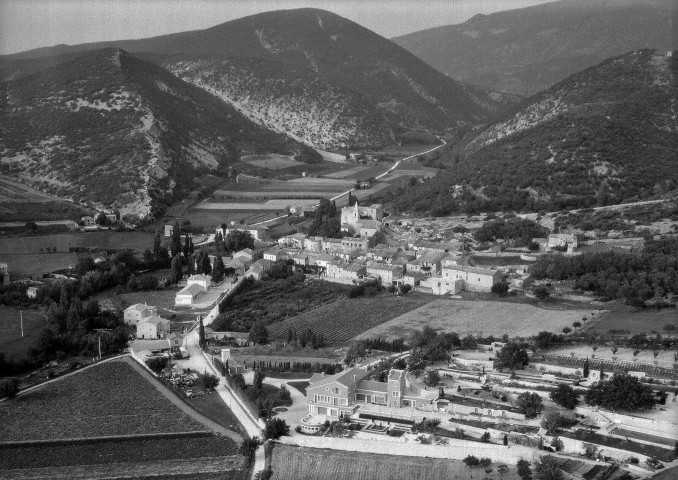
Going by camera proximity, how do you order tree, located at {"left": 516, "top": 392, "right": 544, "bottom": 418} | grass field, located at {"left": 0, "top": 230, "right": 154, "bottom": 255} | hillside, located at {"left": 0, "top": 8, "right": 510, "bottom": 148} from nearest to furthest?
tree, located at {"left": 516, "top": 392, "right": 544, "bottom": 418}
grass field, located at {"left": 0, "top": 230, "right": 154, "bottom": 255}
hillside, located at {"left": 0, "top": 8, "right": 510, "bottom": 148}

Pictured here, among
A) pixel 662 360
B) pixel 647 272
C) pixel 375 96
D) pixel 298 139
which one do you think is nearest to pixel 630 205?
pixel 647 272

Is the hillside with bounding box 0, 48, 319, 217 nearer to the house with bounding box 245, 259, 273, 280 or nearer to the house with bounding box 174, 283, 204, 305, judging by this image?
the house with bounding box 245, 259, 273, 280

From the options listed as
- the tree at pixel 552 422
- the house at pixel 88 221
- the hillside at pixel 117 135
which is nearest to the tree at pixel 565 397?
the tree at pixel 552 422

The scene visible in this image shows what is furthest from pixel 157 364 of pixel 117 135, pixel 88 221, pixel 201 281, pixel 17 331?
pixel 117 135

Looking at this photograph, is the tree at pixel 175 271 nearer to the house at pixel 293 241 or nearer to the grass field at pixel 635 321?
the house at pixel 293 241

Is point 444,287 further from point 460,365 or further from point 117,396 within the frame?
point 117,396

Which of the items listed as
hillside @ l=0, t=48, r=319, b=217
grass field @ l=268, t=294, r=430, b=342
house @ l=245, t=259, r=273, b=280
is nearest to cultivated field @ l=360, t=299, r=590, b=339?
→ grass field @ l=268, t=294, r=430, b=342

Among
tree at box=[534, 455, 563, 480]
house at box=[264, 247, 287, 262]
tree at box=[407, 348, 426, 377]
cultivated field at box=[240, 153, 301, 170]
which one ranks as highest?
cultivated field at box=[240, 153, 301, 170]
